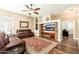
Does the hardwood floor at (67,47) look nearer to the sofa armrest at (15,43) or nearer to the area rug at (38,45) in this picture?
the area rug at (38,45)

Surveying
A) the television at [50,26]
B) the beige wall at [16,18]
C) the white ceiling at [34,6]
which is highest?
the white ceiling at [34,6]

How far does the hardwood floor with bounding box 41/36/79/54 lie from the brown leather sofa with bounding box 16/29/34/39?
567mm

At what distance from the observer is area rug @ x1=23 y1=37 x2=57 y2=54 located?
5.94 feet

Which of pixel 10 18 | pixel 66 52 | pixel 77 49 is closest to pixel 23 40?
pixel 10 18

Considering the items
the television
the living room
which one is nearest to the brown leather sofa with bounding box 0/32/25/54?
the living room

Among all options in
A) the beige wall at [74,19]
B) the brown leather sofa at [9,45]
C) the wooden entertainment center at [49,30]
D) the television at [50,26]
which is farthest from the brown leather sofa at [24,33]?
the beige wall at [74,19]

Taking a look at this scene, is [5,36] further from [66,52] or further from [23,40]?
[66,52]

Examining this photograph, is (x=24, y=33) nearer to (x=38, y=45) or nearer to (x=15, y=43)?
(x=15, y=43)

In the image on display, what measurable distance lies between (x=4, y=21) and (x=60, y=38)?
115 cm

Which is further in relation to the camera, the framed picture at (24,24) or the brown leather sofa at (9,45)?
the framed picture at (24,24)

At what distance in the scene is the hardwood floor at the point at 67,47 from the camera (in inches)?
69.4

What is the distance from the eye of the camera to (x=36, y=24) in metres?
1.95

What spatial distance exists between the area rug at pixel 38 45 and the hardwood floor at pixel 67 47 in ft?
0.35

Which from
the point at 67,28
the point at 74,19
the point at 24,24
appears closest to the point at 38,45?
the point at 24,24
